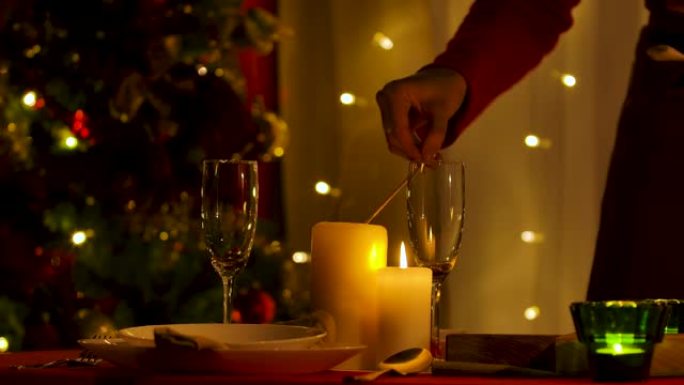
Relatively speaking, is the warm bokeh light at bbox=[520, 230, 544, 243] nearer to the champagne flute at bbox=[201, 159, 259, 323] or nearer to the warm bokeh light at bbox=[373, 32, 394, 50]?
the warm bokeh light at bbox=[373, 32, 394, 50]

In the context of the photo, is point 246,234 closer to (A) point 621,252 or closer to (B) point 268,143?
(A) point 621,252

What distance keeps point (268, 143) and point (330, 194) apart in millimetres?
379

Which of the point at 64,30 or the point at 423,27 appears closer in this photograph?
the point at 64,30

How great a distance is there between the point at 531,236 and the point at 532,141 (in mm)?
237

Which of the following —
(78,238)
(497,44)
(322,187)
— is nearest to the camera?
(497,44)

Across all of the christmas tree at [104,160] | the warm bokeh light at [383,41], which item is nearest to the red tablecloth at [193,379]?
the christmas tree at [104,160]

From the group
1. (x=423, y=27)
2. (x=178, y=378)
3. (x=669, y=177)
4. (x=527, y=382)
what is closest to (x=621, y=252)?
(x=669, y=177)

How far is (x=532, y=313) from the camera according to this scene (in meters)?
2.66

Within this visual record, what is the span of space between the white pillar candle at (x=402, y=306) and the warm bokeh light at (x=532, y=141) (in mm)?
1645

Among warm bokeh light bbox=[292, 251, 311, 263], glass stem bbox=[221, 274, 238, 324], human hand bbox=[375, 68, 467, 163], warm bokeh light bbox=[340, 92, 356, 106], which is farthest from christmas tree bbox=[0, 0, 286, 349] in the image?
glass stem bbox=[221, 274, 238, 324]

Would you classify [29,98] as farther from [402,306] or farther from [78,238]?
[402,306]

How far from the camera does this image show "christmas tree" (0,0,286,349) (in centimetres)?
246

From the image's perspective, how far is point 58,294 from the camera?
2.52 metres

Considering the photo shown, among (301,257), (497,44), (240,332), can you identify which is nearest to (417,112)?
(497,44)
